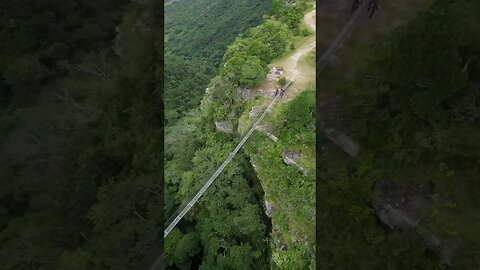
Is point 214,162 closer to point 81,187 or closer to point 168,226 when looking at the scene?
point 168,226

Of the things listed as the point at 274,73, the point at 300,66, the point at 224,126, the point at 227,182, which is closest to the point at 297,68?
the point at 300,66

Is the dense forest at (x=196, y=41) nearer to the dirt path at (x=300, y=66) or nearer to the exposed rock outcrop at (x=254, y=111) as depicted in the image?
Result: the exposed rock outcrop at (x=254, y=111)

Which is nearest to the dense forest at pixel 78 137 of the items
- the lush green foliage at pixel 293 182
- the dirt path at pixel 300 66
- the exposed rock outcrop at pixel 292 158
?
the lush green foliage at pixel 293 182

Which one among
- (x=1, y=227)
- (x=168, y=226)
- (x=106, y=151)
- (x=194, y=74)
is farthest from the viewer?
(x=194, y=74)

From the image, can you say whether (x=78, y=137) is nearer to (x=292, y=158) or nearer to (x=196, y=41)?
(x=292, y=158)

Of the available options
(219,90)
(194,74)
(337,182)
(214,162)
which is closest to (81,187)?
(214,162)

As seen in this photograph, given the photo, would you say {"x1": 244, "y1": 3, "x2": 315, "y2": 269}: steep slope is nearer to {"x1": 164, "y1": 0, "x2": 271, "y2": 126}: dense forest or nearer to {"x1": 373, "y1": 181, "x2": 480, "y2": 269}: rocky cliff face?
{"x1": 373, "y1": 181, "x2": 480, "y2": 269}: rocky cliff face

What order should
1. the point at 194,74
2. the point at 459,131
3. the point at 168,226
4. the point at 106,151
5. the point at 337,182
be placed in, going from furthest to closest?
the point at 194,74 < the point at 168,226 < the point at 106,151 < the point at 337,182 < the point at 459,131
